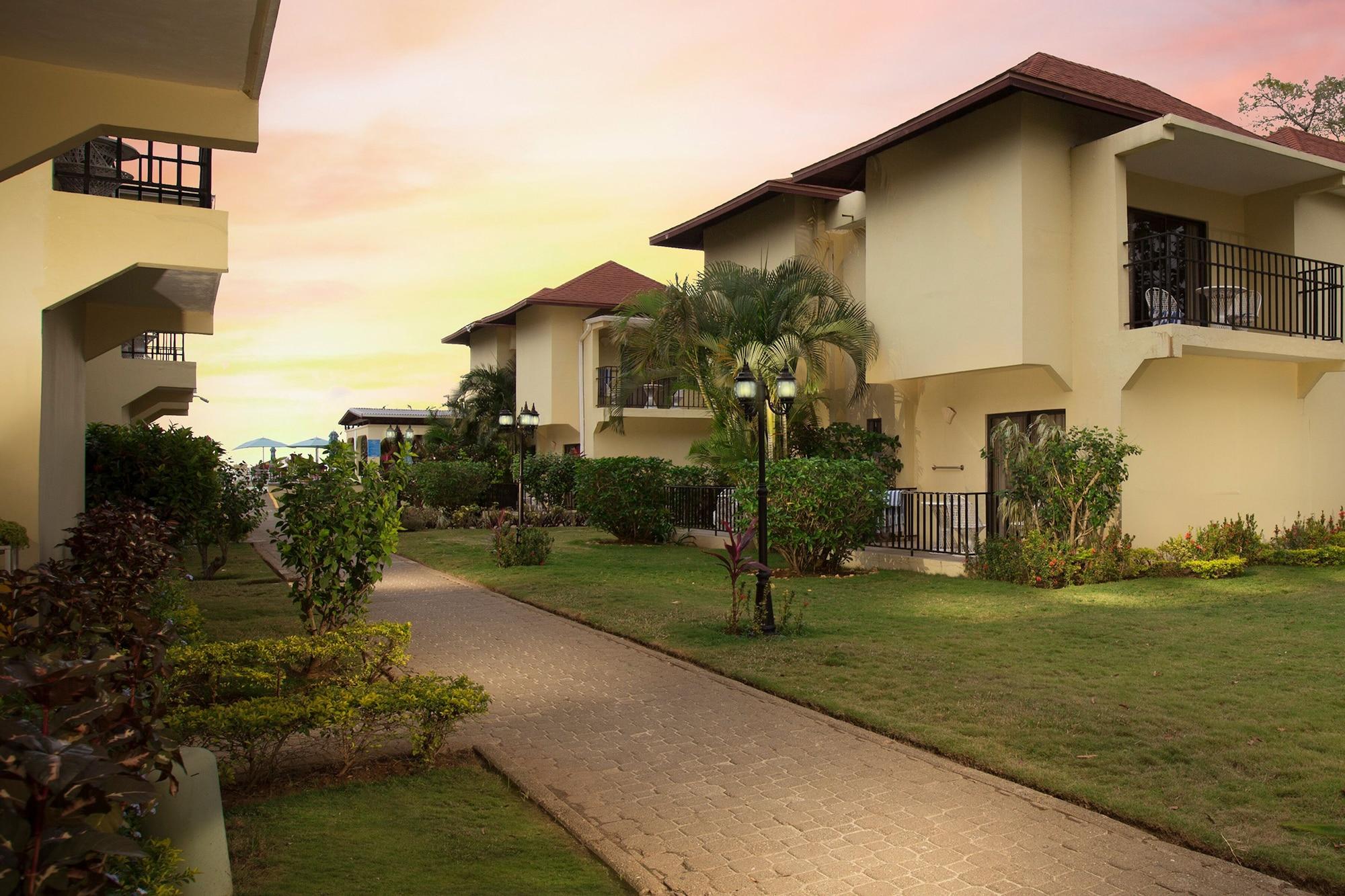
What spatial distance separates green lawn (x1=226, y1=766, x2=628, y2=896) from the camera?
13.6 ft

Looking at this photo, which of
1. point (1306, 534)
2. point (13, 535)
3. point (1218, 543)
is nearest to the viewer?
point (13, 535)

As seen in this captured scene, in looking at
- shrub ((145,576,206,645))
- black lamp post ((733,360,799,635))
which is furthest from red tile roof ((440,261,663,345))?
shrub ((145,576,206,645))


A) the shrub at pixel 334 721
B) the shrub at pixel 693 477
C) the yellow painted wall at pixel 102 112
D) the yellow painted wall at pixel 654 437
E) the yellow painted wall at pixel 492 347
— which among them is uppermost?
the yellow painted wall at pixel 492 347

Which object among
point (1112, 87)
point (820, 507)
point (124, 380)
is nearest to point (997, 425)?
point (820, 507)

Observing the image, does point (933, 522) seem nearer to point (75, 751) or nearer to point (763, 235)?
point (763, 235)

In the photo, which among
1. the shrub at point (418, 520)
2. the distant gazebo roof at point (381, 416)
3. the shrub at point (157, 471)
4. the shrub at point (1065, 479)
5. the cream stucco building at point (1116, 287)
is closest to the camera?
the shrub at point (157, 471)

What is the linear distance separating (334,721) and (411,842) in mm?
1005

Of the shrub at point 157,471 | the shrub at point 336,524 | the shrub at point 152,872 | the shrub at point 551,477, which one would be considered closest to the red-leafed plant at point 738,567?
the shrub at point 336,524

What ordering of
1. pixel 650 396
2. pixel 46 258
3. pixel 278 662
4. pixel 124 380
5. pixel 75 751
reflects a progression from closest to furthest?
pixel 75 751
pixel 278 662
pixel 46 258
pixel 124 380
pixel 650 396

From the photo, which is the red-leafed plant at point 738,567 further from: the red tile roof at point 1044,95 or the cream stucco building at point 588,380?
the cream stucco building at point 588,380

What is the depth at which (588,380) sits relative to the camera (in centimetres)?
2819

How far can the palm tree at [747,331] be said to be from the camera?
17500 mm

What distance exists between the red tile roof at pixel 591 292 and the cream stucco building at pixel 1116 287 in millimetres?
12326

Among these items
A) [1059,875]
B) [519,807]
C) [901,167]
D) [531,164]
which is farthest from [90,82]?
[901,167]
